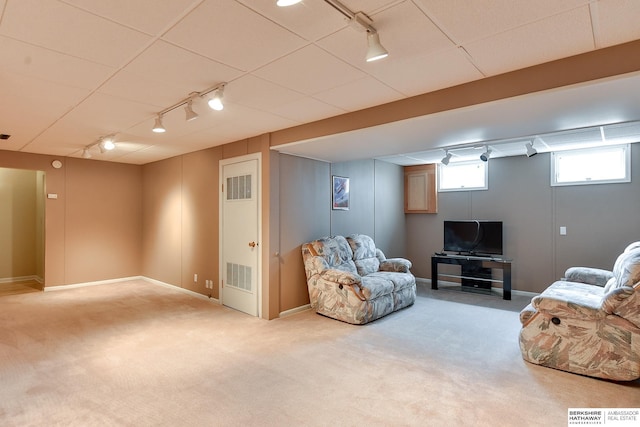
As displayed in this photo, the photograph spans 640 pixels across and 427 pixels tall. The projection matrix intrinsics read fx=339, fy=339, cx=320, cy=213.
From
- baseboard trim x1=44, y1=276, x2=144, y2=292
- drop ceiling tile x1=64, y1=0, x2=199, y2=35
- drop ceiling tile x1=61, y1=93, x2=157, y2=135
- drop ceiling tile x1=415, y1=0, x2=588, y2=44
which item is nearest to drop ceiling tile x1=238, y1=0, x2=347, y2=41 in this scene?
drop ceiling tile x1=64, y1=0, x2=199, y2=35

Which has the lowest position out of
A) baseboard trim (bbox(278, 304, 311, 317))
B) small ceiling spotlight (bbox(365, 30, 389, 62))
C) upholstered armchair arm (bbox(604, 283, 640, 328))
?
baseboard trim (bbox(278, 304, 311, 317))

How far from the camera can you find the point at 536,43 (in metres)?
2.12

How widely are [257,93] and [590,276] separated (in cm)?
453

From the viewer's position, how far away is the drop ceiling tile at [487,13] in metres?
1.72

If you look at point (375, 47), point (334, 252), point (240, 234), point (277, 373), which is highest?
point (375, 47)

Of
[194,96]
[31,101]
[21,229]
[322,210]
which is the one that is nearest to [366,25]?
[194,96]

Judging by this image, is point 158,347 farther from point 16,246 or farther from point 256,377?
point 16,246

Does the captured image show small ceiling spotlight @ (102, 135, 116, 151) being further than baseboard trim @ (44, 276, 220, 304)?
No


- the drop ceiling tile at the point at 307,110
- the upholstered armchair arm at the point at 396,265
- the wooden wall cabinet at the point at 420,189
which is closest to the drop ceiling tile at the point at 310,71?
the drop ceiling tile at the point at 307,110

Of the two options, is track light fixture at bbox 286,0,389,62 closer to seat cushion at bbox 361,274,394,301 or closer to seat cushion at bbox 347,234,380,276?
seat cushion at bbox 361,274,394,301

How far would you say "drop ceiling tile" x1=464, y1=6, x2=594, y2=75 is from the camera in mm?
1896

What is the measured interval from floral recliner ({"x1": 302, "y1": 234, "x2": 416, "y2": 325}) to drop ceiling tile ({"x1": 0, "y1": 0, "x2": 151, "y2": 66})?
3.17 meters

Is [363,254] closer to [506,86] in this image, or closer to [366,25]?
[506,86]

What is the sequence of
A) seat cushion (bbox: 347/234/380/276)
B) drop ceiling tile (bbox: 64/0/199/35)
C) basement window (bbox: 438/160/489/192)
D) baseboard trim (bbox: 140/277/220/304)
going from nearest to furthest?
drop ceiling tile (bbox: 64/0/199/35)
seat cushion (bbox: 347/234/380/276)
baseboard trim (bbox: 140/277/220/304)
basement window (bbox: 438/160/489/192)
